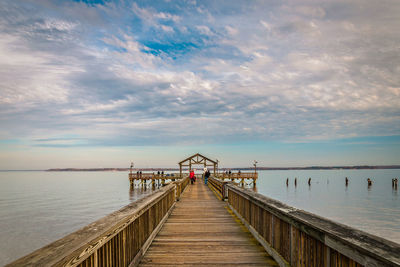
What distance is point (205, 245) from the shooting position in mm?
5855

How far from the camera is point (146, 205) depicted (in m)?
5.32

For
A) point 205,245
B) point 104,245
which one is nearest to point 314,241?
point 104,245

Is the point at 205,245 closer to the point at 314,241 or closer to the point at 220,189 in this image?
the point at 314,241

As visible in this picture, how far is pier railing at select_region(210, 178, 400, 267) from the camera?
2281 mm

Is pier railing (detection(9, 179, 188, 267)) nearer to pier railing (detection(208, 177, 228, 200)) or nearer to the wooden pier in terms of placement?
the wooden pier

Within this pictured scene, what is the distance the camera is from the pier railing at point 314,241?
7.48 ft

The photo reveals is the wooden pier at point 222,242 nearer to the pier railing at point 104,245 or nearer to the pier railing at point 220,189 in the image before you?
the pier railing at point 104,245

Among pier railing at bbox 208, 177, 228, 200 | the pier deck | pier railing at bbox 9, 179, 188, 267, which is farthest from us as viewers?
pier railing at bbox 208, 177, 228, 200

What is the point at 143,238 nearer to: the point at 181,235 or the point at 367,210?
the point at 181,235

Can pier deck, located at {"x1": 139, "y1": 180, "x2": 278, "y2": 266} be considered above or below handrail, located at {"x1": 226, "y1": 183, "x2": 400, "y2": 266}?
below

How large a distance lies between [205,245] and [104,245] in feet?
10.1

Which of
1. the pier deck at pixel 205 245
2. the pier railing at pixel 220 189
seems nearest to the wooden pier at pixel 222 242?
the pier deck at pixel 205 245

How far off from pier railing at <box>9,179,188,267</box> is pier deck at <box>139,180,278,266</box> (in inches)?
18.3

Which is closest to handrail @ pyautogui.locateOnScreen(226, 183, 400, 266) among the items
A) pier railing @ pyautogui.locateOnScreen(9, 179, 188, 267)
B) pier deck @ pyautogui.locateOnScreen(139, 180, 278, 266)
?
pier deck @ pyautogui.locateOnScreen(139, 180, 278, 266)
